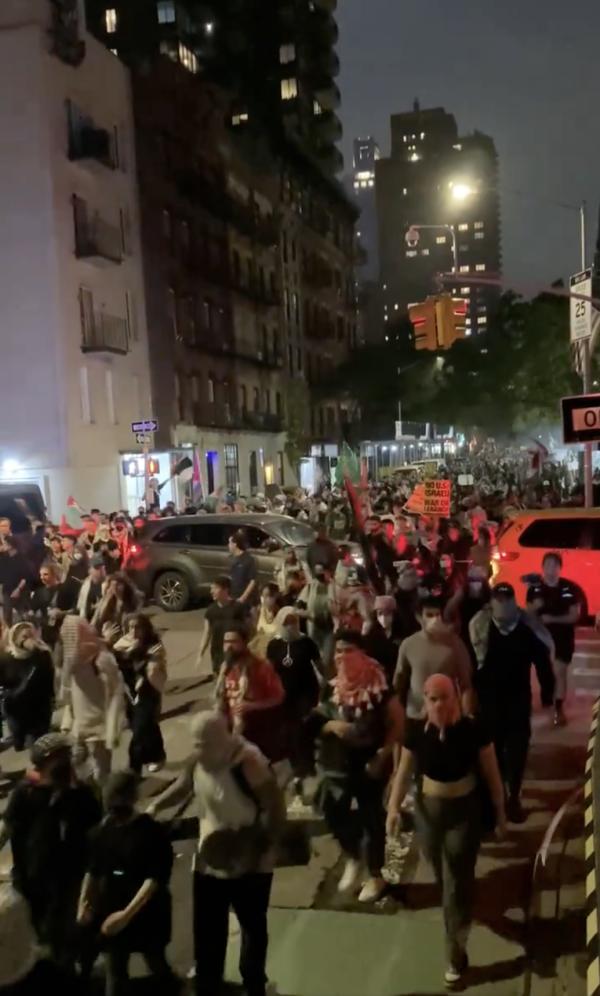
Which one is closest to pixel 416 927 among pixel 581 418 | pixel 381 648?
pixel 381 648

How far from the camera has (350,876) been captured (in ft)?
18.9

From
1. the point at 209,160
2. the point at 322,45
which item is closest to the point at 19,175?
the point at 209,160

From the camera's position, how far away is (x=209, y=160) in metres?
40.7

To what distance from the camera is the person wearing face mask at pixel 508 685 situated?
6.79 m

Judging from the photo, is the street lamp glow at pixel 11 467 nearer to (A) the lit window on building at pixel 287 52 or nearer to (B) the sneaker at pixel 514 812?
(B) the sneaker at pixel 514 812

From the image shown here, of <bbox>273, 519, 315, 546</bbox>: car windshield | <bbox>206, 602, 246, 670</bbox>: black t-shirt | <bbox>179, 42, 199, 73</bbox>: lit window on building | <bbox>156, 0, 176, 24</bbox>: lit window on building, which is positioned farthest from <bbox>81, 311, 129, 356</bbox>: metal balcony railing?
<bbox>156, 0, 176, 24</bbox>: lit window on building

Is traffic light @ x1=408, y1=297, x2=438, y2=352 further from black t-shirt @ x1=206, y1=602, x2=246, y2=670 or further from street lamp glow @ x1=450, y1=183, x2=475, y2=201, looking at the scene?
black t-shirt @ x1=206, y1=602, x2=246, y2=670

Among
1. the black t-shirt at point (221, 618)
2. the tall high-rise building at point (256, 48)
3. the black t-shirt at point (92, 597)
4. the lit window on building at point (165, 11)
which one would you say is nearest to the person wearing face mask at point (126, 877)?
the black t-shirt at point (221, 618)

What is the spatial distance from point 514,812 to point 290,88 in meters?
70.8

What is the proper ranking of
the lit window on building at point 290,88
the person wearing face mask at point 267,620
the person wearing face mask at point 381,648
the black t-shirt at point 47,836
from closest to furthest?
the black t-shirt at point 47,836 → the person wearing face mask at point 381,648 → the person wearing face mask at point 267,620 → the lit window on building at point 290,88

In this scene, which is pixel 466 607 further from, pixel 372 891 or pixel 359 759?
pixel 372 891

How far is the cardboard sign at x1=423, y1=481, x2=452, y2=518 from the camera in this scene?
51.1ft

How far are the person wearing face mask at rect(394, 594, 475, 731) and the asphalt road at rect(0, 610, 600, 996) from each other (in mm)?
1082

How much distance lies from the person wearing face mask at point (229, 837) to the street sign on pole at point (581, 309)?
12.0 m
